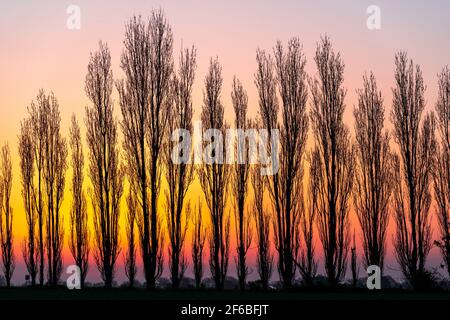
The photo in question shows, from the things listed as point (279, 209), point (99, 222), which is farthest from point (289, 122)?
point (99, 222)

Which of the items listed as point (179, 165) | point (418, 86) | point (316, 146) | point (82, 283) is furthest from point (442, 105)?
point (82, 283)

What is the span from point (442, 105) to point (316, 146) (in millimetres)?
6492

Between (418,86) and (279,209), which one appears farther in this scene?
Result: (418,86)

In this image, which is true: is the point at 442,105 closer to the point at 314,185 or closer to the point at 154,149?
the point at 314,185

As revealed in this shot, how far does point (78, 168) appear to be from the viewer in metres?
32.5

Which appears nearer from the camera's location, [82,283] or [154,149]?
[154,149]

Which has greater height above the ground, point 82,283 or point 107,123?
point 107,123

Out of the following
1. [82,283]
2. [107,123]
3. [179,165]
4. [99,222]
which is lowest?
[82,283]

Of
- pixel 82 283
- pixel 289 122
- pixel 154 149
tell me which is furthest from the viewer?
pixel 82 283

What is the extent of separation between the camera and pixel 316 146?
29.4 meters
